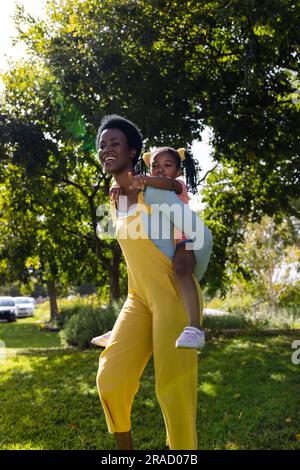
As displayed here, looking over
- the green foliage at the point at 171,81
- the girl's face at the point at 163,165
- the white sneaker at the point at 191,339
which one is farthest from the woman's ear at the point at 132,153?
the green foliage at the point at 171,81

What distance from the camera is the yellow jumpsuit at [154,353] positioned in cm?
254

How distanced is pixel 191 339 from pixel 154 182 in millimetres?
873

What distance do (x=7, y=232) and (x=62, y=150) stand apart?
4.39m

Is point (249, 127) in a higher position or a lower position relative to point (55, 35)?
lower

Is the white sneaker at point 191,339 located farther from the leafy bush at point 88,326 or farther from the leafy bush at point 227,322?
the leafy bush at point 227,322

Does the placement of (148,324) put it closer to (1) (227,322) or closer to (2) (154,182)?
(2) (154,182)

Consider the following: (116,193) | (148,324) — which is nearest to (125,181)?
(116,193)

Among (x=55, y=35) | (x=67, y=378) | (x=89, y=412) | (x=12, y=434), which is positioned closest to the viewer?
(x=12, y=434)

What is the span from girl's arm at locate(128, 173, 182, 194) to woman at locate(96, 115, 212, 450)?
0.14 feet

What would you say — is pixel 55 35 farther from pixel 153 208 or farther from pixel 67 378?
pixel 153 208

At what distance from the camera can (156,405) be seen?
591 cm

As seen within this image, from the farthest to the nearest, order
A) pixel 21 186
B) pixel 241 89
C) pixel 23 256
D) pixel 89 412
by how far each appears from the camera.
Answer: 1. pixel 23 256
2. pixel 21 186
3. pixel 241 89
4. pixel 89 412

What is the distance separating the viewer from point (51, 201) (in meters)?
13.3

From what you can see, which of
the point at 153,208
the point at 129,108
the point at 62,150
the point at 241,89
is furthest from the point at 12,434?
the point at 62,150
